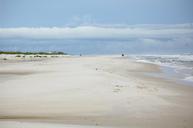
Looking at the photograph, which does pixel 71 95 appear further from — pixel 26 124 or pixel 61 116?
pixel 26 124

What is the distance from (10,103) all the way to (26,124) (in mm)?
2745

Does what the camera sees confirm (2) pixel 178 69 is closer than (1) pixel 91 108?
No

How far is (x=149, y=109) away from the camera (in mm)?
8992

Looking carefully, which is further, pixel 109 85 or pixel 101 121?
pixel 109 85

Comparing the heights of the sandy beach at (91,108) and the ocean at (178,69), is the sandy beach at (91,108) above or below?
above

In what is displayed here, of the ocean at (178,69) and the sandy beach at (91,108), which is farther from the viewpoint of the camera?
the ocean at (178,69)

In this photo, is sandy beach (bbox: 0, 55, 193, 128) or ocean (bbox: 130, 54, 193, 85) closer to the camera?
sandy beach (bbox: 0, 55, 193, 128)

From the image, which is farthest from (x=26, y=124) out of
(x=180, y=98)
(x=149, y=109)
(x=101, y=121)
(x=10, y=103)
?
(x=180, y=98)

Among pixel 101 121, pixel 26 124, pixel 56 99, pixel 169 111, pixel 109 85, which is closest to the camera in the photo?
pixel 26 124

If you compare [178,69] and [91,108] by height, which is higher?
[91,108]

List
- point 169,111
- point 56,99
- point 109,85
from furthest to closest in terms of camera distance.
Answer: point 109,85 → point 56,99 → point 169,111

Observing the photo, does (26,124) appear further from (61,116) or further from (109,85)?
(109,85)

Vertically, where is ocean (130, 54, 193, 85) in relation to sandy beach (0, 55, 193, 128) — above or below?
below

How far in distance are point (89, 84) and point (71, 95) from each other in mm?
3051
